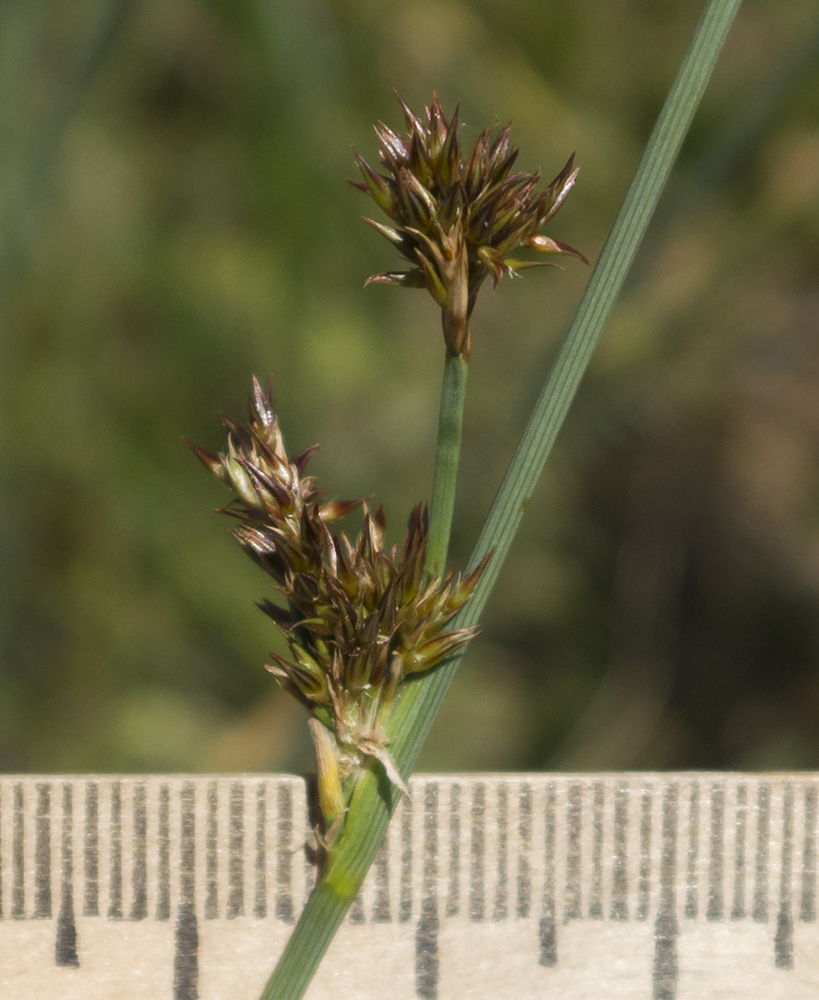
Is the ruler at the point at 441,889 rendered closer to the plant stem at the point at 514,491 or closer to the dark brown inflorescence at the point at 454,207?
the plant stem at the point at 514,491

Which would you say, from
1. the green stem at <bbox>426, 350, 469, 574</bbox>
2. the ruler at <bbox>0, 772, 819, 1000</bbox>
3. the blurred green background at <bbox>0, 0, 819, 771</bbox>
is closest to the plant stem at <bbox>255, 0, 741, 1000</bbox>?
the green stem at <bbox>426, 350, 469, 574</bbox>

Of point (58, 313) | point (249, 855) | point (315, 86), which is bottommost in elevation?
point (249, 855)

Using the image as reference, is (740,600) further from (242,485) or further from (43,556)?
(242,485)

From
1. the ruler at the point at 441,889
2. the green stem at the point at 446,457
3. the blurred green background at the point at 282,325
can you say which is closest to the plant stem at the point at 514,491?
the green stem at the point at 446,457

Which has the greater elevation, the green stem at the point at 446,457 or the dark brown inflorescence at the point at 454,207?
the dark brown inflorescence at the point at 454,207

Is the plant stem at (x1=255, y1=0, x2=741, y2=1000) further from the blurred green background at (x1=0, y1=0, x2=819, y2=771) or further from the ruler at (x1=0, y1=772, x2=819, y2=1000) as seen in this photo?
the blurred green background at (x1=0, y1=0, x2=819, y2=771)

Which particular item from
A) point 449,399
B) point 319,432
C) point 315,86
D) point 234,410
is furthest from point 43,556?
point 449,399

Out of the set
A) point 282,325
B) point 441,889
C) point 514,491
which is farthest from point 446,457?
point 282,325
